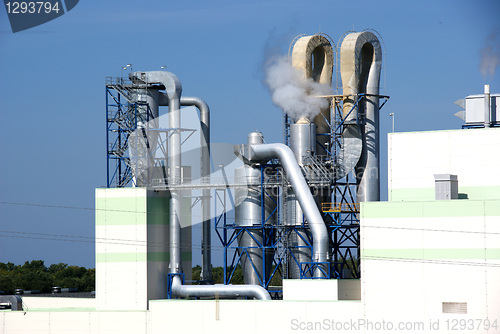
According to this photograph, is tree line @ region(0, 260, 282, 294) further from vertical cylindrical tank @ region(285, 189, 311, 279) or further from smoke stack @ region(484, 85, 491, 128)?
smoke stack @ region(484, 85, 491, 128)

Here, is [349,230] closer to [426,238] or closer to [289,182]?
[289,182]

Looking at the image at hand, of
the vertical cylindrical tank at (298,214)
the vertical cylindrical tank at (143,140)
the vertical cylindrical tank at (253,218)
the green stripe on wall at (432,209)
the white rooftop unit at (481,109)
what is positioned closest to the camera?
the green stripe on wall at (432,209)

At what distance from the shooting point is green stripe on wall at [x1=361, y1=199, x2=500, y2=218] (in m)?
48.8

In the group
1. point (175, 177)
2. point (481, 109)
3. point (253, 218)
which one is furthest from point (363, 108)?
point (175, 177)

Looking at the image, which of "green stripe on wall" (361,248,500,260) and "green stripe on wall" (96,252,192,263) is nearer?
"green stripe on wall" (361,248,500,260)

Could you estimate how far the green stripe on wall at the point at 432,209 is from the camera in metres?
48.8

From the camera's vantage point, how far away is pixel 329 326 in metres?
52.5

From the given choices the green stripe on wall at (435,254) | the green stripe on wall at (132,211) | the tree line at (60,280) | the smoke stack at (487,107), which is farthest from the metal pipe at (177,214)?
the tree line at (60,280)

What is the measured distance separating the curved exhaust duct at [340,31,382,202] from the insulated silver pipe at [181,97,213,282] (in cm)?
997

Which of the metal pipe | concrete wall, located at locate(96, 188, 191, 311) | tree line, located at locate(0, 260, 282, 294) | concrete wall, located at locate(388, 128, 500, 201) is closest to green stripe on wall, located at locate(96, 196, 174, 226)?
concrete wall, located at locate(96, 188, 191, 311)

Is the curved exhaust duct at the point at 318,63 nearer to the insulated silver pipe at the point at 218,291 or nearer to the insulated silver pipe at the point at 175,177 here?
the insulated silver pipe at the point at 175,177

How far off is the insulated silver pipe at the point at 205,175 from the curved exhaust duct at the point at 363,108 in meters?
9.97

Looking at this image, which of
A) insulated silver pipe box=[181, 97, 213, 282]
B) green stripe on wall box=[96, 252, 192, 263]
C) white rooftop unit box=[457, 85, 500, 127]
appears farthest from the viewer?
insulated silver pipe box=[181, 97, 213, 282]

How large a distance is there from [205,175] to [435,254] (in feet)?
63.6
